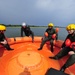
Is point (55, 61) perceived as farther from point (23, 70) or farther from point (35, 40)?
point (35, 40)

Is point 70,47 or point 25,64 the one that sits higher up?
point 70,47

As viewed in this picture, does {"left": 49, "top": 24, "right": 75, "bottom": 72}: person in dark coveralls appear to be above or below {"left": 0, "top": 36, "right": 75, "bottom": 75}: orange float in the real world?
above

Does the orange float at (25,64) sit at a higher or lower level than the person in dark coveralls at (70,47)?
lower

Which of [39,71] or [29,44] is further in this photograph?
[29,44]

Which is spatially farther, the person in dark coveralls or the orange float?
the orange float

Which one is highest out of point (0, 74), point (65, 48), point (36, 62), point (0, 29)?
point (0, 29)

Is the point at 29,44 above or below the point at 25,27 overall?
below

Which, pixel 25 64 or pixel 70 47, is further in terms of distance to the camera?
pixel 70 47

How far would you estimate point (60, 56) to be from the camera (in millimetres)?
5348

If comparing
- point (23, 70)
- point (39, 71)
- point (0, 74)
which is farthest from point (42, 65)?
point (0, 74)

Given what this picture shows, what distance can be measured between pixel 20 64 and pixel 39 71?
617 millimetres

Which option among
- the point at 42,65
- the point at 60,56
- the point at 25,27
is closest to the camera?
the point at 42,65

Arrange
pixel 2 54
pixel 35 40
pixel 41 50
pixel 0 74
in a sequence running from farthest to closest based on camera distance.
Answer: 1. pixel 35 40
2. pixel 41 50
3. pixel 2 54
4. pixel 0 74

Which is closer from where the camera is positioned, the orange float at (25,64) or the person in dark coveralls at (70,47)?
the person in dark coveralls at (70,47)
